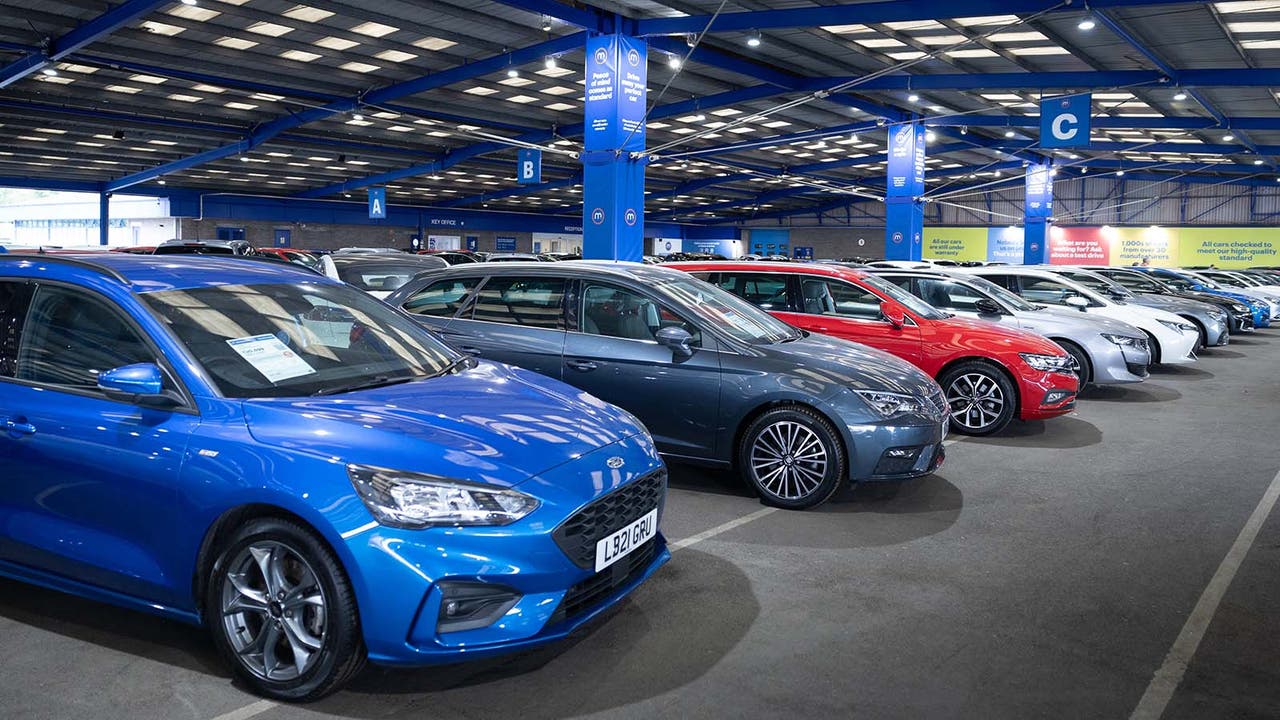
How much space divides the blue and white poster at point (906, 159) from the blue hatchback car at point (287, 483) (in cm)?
2494

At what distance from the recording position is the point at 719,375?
5.85 m

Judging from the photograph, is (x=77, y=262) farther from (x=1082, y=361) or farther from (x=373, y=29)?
(x=373, y=29)

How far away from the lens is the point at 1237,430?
28.8ft

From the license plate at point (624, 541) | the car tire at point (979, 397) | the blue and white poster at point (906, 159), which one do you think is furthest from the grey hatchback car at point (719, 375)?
the blue and white poster at point (906, 159)

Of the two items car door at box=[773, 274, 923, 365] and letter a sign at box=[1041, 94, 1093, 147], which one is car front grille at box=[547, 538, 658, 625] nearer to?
car door at box=[773, 274, 923, 365]

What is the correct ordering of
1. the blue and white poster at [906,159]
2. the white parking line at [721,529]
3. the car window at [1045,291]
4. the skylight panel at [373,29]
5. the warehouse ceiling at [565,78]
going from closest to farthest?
the white parking line at [721,529] < the car window at [1045,291] < the warehouse ceiling at [565,78] < the skylight panel at [373,29] < the blue and white poster at [906,159]

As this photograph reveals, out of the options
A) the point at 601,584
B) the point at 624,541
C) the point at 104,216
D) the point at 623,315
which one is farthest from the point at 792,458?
the point at 104,216

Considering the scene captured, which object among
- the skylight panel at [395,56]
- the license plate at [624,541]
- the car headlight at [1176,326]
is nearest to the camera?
the license plate at [624,541]

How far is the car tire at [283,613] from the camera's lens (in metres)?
3.03

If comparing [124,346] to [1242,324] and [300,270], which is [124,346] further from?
[1242,324]

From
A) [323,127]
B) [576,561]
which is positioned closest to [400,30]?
[323,127]

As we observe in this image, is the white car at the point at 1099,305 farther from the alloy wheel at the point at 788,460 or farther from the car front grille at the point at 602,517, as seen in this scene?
the car front grille at the point at 602,517

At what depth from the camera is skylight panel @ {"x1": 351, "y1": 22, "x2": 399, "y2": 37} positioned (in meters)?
18.9

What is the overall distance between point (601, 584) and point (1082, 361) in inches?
335
